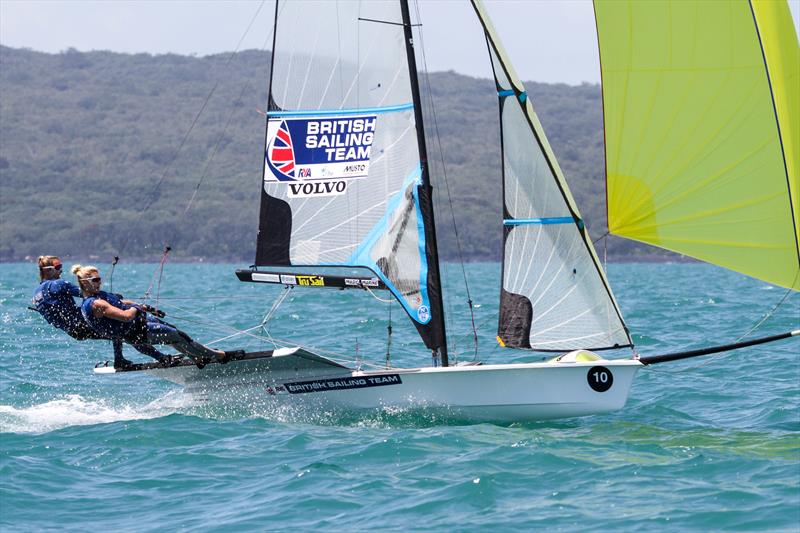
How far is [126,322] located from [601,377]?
182 inches

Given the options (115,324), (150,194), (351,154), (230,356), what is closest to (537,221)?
(351,154)

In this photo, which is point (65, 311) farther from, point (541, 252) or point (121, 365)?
point (541, 252)

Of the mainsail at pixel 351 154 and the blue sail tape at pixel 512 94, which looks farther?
the mainsail at pixel 351 154

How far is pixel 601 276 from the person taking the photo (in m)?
11.3

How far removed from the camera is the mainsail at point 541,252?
1130 cm

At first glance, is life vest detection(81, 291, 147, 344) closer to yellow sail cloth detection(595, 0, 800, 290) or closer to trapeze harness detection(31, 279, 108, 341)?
trapeze harness detection(31, 279, 108, 341)

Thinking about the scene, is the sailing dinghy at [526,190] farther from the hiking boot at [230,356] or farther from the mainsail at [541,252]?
the hiking boot at [230,356]

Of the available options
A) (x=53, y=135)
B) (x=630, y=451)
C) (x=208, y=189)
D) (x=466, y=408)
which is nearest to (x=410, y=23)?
(x=466, y=408)

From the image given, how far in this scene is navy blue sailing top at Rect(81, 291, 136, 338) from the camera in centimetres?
1148

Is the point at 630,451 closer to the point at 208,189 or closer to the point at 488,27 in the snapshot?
the point at 488,27

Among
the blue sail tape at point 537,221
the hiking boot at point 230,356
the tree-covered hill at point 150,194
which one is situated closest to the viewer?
the blue sail tape at point 537,221

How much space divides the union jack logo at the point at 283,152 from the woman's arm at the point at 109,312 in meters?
2.10

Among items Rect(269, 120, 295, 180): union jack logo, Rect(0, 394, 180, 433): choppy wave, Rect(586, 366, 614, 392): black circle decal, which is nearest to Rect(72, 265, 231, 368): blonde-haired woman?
Rect(0, 394, 180, 433): choppy wave

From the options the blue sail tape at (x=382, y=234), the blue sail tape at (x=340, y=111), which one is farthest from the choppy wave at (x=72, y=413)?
the blue sail tape at (x=340, y=111)
